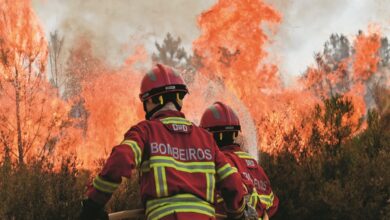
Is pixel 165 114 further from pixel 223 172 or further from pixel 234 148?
pixel 234 148

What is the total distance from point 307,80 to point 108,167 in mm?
29756

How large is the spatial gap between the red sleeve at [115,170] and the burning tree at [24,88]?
10784 millimetres

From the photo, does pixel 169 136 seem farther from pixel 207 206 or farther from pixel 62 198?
→ pixel 62 198

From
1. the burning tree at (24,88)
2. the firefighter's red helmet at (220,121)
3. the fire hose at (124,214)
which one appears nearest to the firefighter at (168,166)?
the fire hose at (124,214)

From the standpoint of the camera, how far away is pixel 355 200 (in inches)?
314

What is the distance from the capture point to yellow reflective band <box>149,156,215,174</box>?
9.32 feet

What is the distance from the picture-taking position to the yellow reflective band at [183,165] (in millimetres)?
2842

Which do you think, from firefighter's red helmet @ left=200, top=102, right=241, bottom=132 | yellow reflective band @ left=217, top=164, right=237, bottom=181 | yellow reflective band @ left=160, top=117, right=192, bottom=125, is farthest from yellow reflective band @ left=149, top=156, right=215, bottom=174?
firefighter's red helmet @ left=200, top=102, right=241, bottom=132

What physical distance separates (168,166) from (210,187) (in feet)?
1.07

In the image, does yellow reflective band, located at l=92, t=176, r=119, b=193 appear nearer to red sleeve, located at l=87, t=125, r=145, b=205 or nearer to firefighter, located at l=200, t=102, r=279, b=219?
red sleeve, located at l=87, t=125, r=145, b=205

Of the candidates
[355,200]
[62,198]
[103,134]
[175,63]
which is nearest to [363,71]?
[175,63]

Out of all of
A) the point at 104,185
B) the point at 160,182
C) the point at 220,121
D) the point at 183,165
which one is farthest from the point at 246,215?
the point at 220,121

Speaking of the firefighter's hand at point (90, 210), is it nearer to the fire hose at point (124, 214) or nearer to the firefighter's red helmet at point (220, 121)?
the fire hose at point (124, 214)

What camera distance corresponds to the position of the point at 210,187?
119 inches
